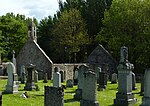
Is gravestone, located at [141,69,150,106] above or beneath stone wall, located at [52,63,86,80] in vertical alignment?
beneath

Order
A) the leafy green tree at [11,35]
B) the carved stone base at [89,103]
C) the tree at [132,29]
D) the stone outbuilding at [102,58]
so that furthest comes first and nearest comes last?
the leafy green tree at [11,35] → the tree at [132,29] → the stone outbuilding at [102,58] → the carved stone base at [89,103]

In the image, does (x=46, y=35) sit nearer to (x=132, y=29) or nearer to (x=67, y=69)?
(x=67, y=69)

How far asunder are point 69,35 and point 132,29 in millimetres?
13333

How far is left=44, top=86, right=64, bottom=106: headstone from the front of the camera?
12102mm

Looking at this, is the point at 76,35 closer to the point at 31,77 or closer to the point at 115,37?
the point at 115,37

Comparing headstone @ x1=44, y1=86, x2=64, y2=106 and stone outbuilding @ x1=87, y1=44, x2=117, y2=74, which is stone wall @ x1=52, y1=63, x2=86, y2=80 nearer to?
stone outbuilding @ x1=87, y1=44, x2=117, y2=74

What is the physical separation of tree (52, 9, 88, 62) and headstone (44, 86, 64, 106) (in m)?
43.7

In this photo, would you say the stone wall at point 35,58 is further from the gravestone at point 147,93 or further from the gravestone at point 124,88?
the gravestone at point 147,93

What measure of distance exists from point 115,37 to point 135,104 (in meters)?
28.7

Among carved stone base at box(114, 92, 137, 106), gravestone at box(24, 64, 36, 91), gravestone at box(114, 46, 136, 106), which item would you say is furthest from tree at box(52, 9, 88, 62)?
carved stone base at box(114, 92, 137, 106)

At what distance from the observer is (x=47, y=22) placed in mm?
65875

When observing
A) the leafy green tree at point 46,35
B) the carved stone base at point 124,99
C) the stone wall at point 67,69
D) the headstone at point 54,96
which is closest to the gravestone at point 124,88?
the carved stone base at point 124,99

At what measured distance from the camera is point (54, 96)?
12.2 m

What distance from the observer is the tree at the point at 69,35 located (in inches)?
2218
